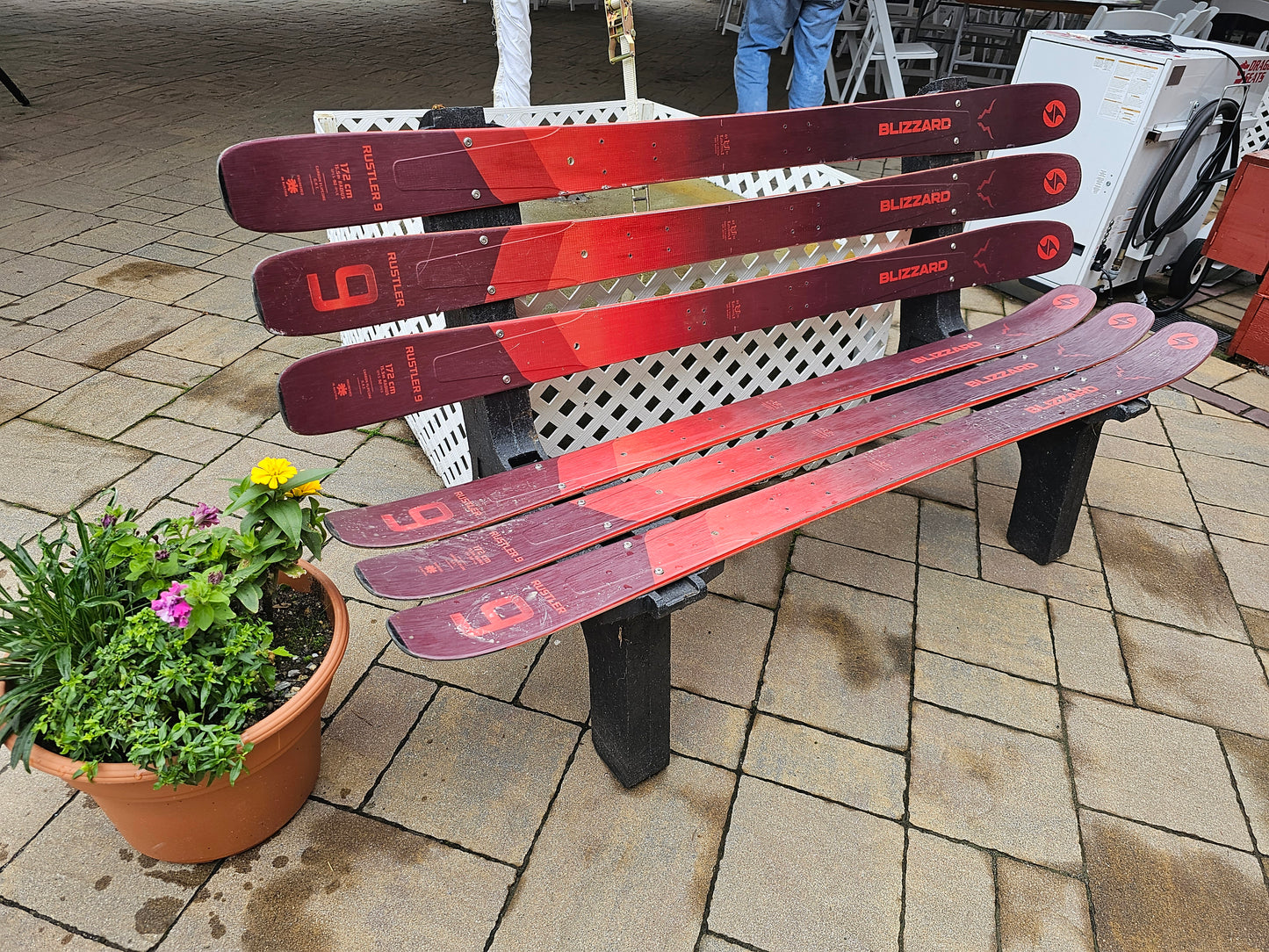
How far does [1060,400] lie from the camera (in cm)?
226

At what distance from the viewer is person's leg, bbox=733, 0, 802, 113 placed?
4219 mm

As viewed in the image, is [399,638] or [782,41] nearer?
[399,638]

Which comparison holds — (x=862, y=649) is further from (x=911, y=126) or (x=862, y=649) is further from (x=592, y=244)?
(x=911, y=126)

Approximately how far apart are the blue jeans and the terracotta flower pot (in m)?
3.79

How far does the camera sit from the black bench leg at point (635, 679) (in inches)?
59.2

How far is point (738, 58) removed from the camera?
444cm

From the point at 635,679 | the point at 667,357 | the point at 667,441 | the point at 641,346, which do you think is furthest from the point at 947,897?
the point at 667,357

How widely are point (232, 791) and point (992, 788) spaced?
1.64 meters

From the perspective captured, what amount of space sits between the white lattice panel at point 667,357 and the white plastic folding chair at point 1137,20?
4339 mm

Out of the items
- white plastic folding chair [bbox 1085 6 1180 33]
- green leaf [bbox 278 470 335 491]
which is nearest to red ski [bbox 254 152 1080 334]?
green leaf [bbox 278 470 335 491]

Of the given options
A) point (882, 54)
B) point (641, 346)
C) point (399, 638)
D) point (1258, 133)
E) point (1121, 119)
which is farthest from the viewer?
point (882, 54)

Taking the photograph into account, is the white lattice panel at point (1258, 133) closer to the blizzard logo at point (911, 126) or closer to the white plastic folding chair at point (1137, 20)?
the white plastic folding chair at point (1137, 20)

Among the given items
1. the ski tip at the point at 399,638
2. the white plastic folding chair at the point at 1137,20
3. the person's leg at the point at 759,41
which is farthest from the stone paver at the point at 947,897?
the white plastic folding chair at the point at 1137,20

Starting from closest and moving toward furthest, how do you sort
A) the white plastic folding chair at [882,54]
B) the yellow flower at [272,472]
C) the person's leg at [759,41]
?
the yellow flower at [272,472] → the person's leg at [759,41] → the white plastic folding chair at [882,54]
